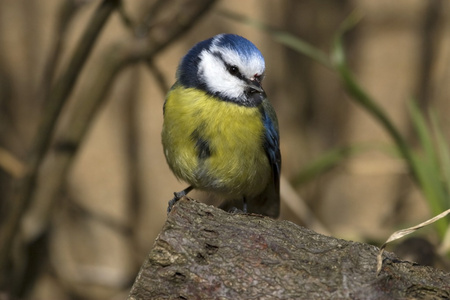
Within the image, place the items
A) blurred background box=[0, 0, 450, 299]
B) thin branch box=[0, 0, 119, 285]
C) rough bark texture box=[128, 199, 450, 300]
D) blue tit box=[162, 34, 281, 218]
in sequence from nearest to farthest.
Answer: rough bark texture box=[128, 199, 450, 300]
blue tit box=[162, 34, 281, 218]
thin branch box=[0, 0, 119, 285]
blurred background box=[0, 0, 450, 299]

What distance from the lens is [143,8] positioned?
12.1 ft

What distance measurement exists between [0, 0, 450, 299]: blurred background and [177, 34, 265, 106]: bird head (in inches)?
45.9

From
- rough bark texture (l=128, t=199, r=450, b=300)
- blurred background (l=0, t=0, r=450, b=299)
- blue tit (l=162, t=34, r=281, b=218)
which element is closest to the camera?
rough bark texture (l=128, t=199, r=450, b=300)

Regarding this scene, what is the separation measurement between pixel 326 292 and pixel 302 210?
1741 mm

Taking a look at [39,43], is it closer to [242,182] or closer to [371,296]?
[242,182]

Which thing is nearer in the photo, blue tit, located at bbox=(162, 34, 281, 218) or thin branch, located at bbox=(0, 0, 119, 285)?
blue tit, located at bbox=(162, 34, 281, 218)

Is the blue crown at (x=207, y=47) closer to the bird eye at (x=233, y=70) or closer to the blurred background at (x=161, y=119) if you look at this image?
the bird eye at (x=233, y=70)

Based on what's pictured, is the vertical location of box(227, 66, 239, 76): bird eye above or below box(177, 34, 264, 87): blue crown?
below

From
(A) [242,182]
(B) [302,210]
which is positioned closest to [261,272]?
(A) [242,182]

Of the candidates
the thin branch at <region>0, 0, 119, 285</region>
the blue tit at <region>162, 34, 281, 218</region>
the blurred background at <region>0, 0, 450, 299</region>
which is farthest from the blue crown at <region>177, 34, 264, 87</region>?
the blurred background at <region>0, 0, 450, 299</region>

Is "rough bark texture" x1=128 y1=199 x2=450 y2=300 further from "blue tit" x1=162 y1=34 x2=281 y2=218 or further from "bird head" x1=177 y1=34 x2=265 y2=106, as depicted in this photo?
"bird head" x1=177 y1=34 x2=265 y2=106

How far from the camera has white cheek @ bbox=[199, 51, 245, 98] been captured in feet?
7.87

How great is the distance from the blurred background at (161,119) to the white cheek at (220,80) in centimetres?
121

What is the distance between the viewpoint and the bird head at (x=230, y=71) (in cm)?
236
